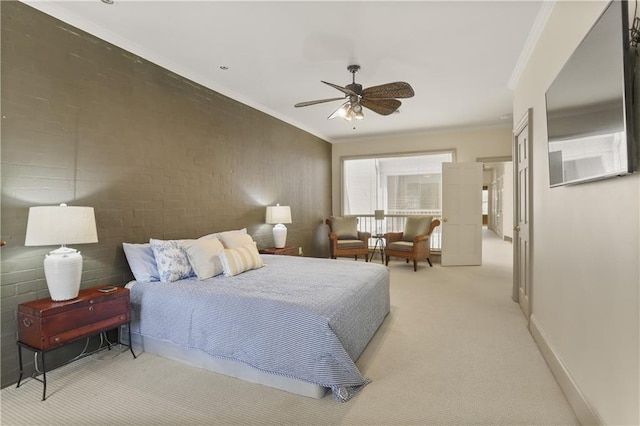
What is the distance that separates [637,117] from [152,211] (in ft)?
11.6

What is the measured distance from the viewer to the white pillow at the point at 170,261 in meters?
2.85

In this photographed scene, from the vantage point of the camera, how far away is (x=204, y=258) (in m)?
3.00

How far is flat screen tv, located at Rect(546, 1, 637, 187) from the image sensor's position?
1.22 metres

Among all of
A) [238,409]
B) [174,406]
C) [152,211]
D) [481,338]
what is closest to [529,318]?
[481,338]

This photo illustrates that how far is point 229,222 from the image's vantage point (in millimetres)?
4312

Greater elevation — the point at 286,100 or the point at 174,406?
the point at 286,100

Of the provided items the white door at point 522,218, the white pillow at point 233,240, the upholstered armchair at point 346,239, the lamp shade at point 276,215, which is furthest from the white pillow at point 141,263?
the upholstered armchair at point 346,239

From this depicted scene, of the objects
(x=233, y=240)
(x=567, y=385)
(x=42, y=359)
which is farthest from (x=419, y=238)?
(x=42, y=359)

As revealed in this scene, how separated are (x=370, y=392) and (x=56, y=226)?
7.74 feet

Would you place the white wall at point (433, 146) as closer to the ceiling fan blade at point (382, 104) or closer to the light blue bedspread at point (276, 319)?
the ceiling fan blade at point (382, 104)

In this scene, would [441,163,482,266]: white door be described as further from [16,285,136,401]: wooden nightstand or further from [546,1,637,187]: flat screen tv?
[16,285,136,401]: wooden nightstand

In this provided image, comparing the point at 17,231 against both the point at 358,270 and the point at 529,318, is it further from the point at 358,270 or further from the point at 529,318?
the point at 529,318

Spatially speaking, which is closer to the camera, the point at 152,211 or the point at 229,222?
the point at 152,211

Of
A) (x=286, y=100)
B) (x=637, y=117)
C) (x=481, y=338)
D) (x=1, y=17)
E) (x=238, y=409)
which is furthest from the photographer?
(x=286, y=100)
